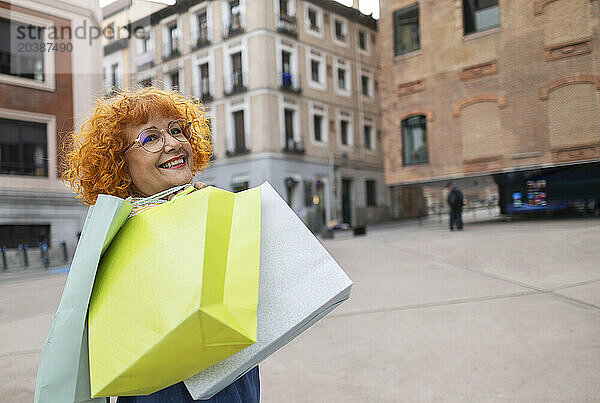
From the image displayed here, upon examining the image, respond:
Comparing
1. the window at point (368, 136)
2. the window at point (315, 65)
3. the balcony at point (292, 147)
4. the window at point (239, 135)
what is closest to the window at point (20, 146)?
the window at point (315, 65)

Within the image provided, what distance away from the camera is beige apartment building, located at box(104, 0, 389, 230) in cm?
326

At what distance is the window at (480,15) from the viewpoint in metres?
2.06

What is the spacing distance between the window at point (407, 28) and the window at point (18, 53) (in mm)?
2191

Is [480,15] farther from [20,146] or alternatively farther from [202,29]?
[202,29]

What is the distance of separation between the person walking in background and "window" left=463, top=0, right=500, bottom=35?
242 inches

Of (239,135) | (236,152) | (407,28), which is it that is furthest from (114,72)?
(239,135)

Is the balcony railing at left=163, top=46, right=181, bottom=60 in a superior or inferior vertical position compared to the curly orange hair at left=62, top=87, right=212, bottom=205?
superior

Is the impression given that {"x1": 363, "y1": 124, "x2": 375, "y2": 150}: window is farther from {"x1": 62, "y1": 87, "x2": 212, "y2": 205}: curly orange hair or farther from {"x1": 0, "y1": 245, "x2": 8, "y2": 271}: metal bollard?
{"x1": 62, "y1": 87, "x2": 212, "y2": 205}: curly orange hair

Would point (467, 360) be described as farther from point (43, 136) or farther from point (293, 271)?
point (43, 136)

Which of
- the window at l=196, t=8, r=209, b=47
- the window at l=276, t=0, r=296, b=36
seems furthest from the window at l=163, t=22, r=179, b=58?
the window at l=276, t=0, r=296, b=36

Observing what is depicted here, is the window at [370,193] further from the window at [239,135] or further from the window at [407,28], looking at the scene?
the window at [407,28]

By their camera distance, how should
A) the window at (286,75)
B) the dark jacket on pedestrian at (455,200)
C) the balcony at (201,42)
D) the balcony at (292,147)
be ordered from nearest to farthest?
the balcony at (201,42), the window at (286,75), the dark jacket on pedestrian at (455,200), the balcony at (292,147)

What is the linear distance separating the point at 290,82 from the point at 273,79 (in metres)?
0.61

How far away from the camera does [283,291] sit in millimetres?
685
